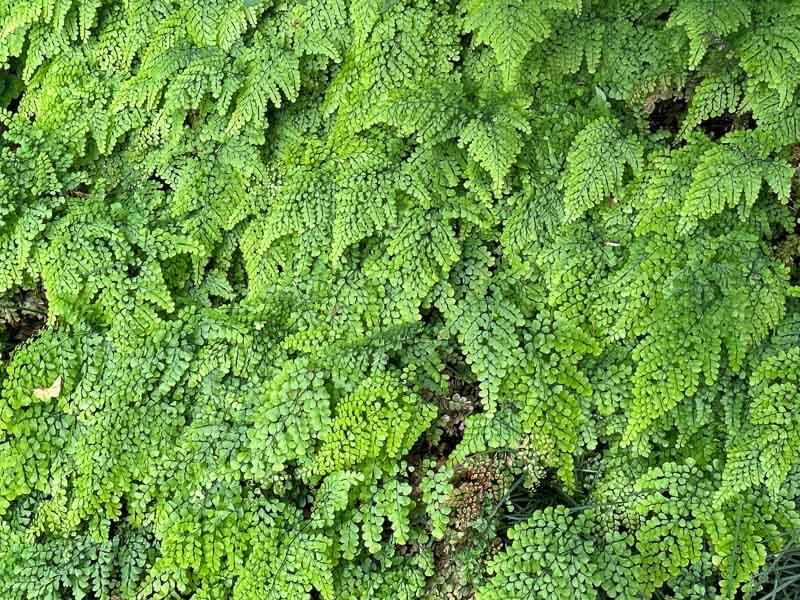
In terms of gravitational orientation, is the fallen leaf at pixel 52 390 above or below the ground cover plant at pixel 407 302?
below

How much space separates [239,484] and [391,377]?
32.1 inches

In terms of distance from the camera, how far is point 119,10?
13.1 feet

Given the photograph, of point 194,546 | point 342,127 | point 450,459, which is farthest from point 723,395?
point 194,546

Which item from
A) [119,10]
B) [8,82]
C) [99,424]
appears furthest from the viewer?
[8,82]

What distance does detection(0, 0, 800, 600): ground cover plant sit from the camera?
2998mm

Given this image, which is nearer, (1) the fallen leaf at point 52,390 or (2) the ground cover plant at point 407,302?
(2) the ground cover plant at point 407,302

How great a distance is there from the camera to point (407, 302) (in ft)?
11.0

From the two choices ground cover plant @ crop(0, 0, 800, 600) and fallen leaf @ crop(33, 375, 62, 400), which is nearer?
ground cover plant @ crop(0, 0, 800, 600)

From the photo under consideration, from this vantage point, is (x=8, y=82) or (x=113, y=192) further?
(x=8, y=82)

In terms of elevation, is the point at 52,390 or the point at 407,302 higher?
the point at 407,302

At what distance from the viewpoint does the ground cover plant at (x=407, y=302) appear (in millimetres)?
2998

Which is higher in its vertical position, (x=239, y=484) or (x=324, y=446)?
(x=324, y=446)

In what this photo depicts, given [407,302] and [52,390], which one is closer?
A: [407,302]

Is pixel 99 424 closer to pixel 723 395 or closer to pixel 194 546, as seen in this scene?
pixel 194 546
